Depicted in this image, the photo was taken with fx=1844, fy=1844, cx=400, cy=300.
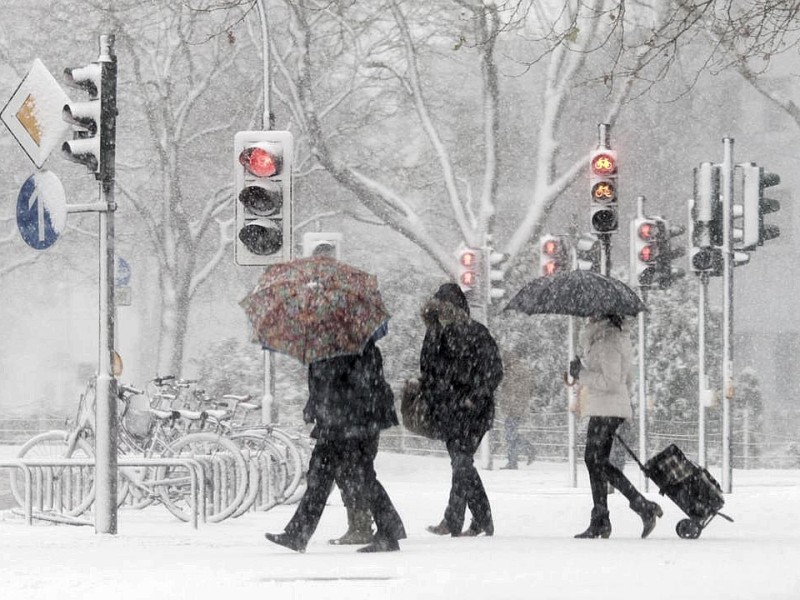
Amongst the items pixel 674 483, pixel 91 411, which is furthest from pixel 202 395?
pixel 674 483

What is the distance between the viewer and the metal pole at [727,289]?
749 inches

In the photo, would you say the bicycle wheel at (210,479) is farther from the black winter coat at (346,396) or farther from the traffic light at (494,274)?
the traffic light at (494,274)

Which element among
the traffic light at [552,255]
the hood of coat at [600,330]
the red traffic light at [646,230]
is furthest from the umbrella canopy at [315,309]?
the traffic light at [552,255]

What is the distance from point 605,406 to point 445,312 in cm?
139

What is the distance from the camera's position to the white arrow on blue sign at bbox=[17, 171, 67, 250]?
12.7m

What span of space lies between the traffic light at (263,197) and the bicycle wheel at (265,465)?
2.84m

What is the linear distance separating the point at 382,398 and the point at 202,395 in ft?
22.9

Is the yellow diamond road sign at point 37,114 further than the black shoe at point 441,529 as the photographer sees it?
No

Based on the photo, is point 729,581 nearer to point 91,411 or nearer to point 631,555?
point 631,555

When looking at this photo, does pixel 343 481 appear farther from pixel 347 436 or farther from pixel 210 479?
pixel 210 479

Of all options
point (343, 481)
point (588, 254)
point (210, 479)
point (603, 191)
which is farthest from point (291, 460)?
point (588, 254)

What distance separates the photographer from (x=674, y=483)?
12.8 metres

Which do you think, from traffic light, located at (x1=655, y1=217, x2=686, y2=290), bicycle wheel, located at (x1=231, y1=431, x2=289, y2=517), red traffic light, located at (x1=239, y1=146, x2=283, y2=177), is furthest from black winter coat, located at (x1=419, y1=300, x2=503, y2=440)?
traffic light, located at (x1=655, y1=217, x2=686, y2=290)

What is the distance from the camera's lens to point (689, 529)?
1288cm
